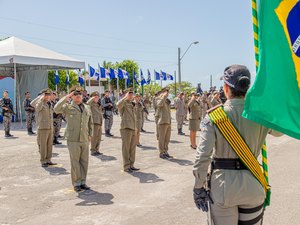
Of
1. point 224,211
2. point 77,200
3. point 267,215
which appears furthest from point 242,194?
point 77,200

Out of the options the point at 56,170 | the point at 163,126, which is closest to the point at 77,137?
the point at 56,170

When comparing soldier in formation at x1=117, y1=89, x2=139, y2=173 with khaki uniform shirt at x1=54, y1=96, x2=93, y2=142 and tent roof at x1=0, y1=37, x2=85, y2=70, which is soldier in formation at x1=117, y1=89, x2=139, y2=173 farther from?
tent roof at x1=0, y1=37, x2=85, y2=70

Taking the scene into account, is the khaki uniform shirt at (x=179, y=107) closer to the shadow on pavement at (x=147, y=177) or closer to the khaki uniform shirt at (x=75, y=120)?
the shadow on pavement at (x=147, y=177)

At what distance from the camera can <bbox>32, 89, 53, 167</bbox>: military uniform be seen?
30.9 feet

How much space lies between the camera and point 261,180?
296cm

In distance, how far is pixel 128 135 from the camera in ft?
28.8

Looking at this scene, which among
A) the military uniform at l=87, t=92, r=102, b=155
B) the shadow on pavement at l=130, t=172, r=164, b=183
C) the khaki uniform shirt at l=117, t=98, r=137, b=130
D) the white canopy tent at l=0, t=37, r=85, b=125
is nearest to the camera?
the shadow on pavement at l=130, t=172, r=164, b=183

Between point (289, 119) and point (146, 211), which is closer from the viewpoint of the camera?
point (289, 119)

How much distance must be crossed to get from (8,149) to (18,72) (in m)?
14.9

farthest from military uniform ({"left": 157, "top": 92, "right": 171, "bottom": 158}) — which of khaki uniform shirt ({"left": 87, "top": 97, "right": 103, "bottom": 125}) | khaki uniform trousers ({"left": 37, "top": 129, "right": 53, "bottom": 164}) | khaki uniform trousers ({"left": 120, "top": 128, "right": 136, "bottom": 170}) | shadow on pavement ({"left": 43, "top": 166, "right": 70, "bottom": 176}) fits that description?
khaki uniform trousers ({"left": 37, "top": 129, "right": 53, "bottom": 164})

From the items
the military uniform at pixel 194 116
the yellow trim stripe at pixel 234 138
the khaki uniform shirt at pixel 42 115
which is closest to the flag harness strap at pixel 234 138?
the yellow trim stripe at pixel 234 138

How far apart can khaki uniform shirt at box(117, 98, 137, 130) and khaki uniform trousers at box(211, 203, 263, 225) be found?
19.5 feet

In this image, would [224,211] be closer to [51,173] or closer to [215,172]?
[215,172]

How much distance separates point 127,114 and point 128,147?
2.78ft
